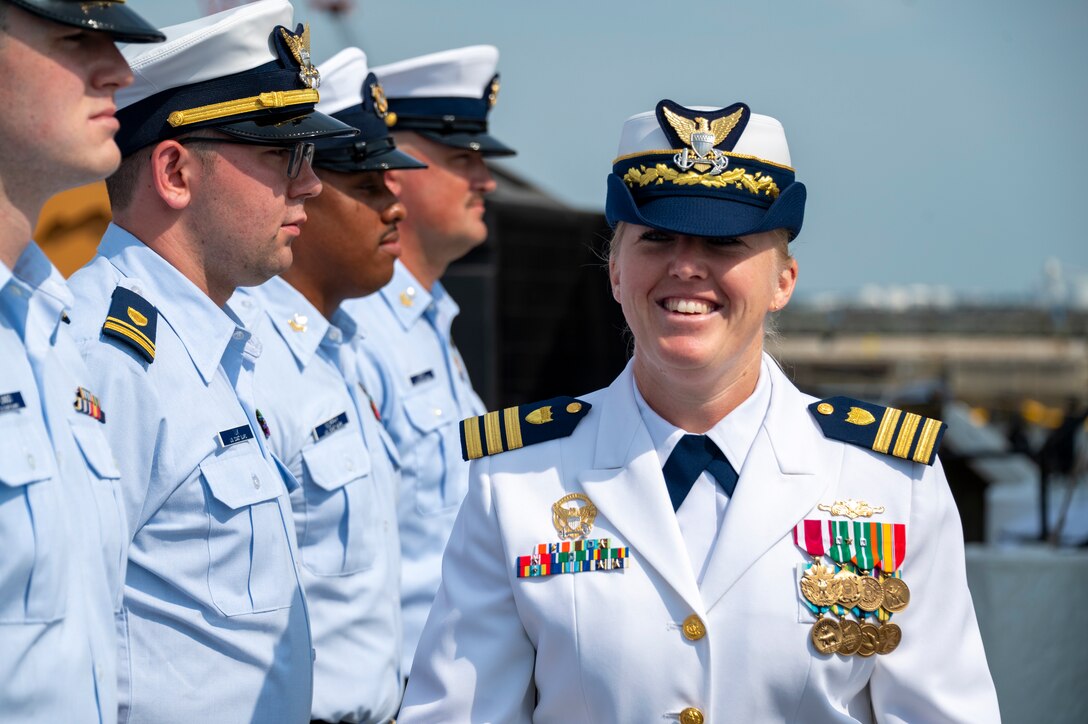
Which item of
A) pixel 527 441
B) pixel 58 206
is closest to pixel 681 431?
pixel 527 441

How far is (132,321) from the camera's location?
2.90m

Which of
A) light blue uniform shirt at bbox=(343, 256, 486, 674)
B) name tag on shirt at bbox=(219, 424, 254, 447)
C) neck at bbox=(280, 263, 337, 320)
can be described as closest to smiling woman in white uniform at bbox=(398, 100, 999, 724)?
name tag on shirt at bbox=(219, 424, 254, 447)

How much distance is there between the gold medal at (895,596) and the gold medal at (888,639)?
0.04 m

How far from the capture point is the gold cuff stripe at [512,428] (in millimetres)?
2912

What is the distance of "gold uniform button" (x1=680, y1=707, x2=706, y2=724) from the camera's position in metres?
2.61

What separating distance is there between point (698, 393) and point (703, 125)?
52 cm

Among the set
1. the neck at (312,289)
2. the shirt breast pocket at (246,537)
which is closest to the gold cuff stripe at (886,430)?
the shirt breast pocket at (246,537)

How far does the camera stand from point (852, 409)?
2.93 metres

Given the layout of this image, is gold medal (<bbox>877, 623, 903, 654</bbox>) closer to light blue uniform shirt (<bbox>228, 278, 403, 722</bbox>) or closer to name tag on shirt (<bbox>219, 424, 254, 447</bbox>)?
name tag on shirt (<bbox>219, 424, 254, 447</bbox>)

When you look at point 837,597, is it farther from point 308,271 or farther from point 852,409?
point 308,271

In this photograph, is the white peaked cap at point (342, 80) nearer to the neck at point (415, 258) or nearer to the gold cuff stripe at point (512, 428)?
the neck at point (415, 258)

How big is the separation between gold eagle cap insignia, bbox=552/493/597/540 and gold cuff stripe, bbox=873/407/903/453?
0.57 metres

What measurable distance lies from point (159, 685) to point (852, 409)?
1.46 metres

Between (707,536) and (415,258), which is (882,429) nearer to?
(707,536)
